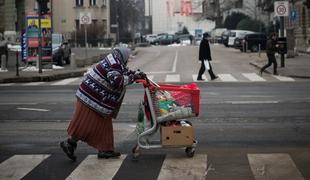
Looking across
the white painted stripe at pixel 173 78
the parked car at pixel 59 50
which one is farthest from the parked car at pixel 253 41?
the white painted stripe at pixel 173 78

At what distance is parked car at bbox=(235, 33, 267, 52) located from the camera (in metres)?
49.7

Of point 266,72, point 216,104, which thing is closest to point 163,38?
point 266,72

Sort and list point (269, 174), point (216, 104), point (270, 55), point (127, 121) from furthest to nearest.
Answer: point (270, 55), point (216, 104), point (127, 121), point (269, 174)

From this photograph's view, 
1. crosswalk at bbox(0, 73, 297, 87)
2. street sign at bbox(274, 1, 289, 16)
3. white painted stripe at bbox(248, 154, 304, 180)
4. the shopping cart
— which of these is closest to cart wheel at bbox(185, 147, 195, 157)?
the shopping cart

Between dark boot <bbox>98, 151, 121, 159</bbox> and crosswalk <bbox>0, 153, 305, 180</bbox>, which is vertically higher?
dark boot <bbox>98, 151, 121, 159</bbox>

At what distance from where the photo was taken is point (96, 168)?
8.26m

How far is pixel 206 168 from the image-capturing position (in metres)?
8.11

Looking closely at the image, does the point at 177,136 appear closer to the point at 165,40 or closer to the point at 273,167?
the point at 273,167

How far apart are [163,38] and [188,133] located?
78.9 meters

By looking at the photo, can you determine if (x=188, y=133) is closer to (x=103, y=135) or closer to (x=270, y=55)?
(x=103, y=135)

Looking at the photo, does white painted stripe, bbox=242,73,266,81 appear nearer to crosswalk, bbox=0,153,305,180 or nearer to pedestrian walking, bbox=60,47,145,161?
crosswalk, bbox=0,153,305,180

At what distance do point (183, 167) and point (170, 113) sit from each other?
31.9 inches

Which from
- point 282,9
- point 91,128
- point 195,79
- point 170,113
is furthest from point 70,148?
point 282,9

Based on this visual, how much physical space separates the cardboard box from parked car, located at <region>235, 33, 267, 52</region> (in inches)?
1637
